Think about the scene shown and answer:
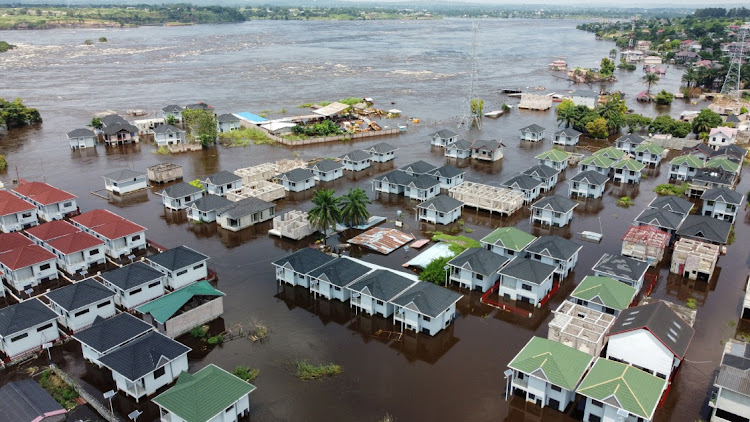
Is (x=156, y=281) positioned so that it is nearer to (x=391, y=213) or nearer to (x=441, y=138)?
(x=391, y=213)

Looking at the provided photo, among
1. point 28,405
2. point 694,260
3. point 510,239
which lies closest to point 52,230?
point 28,405

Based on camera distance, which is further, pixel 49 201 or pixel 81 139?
pixel 81 139

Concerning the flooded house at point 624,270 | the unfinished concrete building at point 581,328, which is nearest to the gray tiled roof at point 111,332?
the unfinished concrete building at point 581,328

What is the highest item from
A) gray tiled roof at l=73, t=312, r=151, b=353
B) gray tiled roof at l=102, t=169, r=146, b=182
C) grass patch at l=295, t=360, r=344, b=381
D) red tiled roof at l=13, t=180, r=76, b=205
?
gray tiled roof at l=73, t=312, r=151, b=353

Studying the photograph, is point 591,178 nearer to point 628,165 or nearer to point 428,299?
point 628,165

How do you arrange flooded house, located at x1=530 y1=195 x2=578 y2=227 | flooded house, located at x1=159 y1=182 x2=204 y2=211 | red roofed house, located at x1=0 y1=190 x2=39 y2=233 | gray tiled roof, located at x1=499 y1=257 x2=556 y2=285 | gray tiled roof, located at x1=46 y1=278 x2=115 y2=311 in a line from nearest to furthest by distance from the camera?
1. gray tiled roof, located at x1=46 y1=278 x2=115 y2=311
2. gray tiled roof, located at x1=499 y1=257 x2=556 y2=285
3. red roofed house, located at x1=0 y1=190 x2=39 y2=233
4. flooded house, located at x1=530 y1=195 x2=578 y2=227
5. flooded house, located at x1=159 y1=182 x2=204 y2=211

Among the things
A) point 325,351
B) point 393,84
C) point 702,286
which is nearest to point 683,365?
point 702,286

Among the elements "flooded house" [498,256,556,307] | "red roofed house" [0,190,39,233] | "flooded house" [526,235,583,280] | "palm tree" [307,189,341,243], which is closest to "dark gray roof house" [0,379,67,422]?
"palm tree" [307,189,341,243]

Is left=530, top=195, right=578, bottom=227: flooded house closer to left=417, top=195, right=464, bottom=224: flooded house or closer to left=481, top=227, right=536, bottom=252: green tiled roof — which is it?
left=417, top=195, right=464, bottom=224: flooded house
